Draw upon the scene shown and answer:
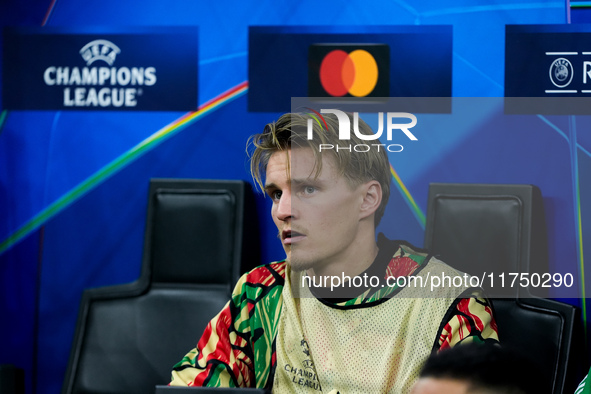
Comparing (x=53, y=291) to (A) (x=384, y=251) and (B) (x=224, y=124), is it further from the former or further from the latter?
(A) (x=384, y=251)

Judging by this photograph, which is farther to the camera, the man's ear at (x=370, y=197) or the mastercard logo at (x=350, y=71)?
the mastercard logo at (x=350, y=71)

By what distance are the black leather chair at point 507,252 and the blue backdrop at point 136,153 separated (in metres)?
0.21

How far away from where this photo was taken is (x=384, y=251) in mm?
2152

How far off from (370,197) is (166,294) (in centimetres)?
117

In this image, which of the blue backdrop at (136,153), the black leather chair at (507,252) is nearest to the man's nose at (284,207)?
the black leather chair at (507,252)

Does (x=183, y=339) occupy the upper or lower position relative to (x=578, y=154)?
lower

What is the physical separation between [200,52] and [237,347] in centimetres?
143

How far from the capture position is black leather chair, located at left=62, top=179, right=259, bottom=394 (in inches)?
117

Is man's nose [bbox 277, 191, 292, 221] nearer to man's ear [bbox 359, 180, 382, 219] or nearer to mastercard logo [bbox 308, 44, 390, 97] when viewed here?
man's ear [bbox 359, 180, 382, 219]

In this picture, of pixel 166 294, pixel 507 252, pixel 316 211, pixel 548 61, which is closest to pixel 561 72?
pixel 548 61

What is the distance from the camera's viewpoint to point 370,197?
2.20 m

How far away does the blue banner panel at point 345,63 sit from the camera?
2.96 meters

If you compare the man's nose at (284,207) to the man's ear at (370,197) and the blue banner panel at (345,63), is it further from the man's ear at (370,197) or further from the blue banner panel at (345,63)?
the blue banner panel at (345,63)

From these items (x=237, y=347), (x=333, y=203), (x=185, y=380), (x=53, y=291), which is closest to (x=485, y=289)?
(x=333, y=203)
